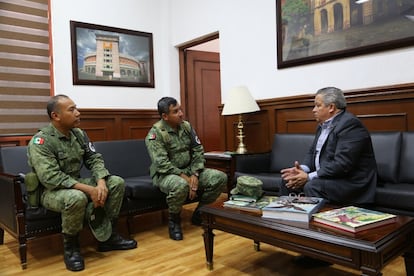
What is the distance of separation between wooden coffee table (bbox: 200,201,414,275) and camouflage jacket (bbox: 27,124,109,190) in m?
1.11

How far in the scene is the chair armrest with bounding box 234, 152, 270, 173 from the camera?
3.00m

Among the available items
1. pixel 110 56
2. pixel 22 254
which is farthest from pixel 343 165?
pixel 110 56

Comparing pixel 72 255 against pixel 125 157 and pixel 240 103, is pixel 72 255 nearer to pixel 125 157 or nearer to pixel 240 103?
pixel 125 157

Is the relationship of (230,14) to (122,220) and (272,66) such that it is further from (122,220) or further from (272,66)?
(122,220)

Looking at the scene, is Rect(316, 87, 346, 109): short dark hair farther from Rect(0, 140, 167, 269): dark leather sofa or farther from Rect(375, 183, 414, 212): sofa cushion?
Rect(0, 140, 167, 269): dark leather sofa

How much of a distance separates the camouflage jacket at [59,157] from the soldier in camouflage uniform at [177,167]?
45 centimetres

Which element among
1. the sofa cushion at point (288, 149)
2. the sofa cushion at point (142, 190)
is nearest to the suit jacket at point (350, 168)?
the sofa cushion at point (288, 149)

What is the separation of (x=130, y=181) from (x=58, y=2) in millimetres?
2361

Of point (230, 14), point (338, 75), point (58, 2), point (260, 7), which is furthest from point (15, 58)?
point (338, 75)

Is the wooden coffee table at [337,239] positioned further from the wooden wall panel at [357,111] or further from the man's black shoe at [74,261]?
the wooden wall panel at [357,111]

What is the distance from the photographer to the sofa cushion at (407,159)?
237cm

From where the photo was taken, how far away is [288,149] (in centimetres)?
310

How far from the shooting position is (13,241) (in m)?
2.67

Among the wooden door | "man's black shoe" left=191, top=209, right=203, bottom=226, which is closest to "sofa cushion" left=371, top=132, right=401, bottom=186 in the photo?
"man's black shoe" left=191, top=209, right=203, bottom=226
